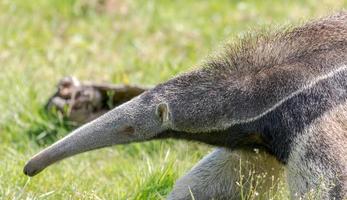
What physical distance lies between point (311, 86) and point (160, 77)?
13.1ft

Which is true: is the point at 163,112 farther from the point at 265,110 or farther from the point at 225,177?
the point at 225,177

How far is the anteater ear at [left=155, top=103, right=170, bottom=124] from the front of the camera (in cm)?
634

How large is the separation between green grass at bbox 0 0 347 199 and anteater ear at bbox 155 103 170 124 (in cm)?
60

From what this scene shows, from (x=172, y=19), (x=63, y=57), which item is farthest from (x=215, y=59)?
(x=172, y=19)

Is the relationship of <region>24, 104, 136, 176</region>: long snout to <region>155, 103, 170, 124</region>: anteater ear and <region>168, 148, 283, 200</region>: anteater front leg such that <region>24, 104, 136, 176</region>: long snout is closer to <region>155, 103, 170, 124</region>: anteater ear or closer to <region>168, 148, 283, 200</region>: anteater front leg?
<region>155, 103, 170, 124</region>: anteater ear

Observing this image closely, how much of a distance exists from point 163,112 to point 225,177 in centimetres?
83

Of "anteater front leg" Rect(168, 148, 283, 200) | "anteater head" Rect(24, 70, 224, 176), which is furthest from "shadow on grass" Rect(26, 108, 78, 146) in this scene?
"anteater head" Rect(24, 70, 224, 176)

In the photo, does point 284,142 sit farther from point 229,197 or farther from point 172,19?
point 172,19

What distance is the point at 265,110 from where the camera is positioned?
20.2ft

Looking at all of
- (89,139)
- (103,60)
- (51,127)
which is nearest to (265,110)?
(89,139)

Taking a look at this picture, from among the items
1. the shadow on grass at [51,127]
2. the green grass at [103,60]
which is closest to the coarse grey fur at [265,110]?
the green grass at [103,60]

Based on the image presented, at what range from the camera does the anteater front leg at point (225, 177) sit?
21.8ft

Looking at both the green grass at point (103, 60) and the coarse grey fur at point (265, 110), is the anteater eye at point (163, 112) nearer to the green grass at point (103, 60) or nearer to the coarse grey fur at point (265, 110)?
the coarse grey fur at point (265, 110)

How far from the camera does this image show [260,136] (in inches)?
245
